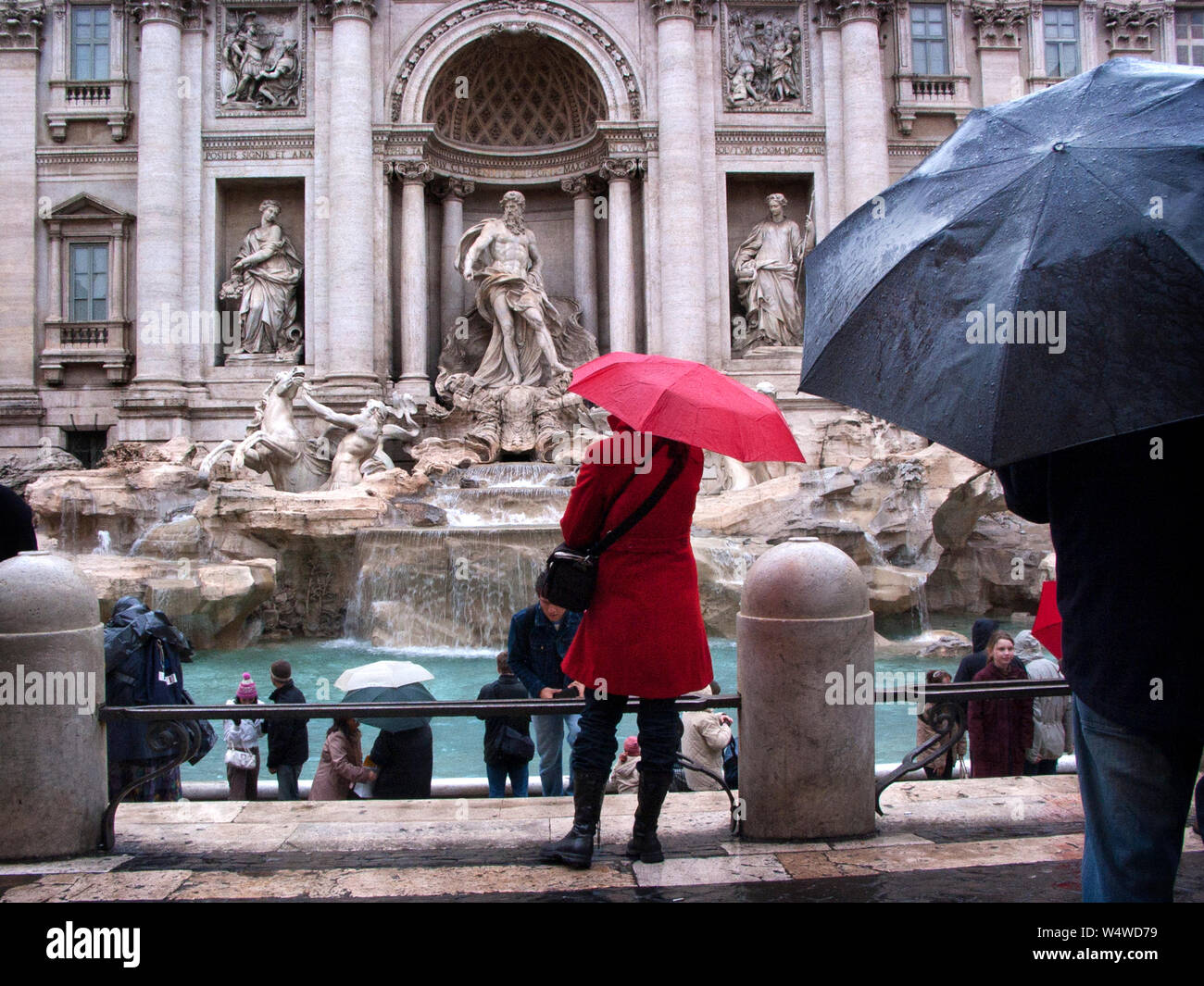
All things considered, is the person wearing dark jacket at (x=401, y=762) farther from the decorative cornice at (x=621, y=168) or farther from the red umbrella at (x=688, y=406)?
the decorative cornice at (x=621, y=168)

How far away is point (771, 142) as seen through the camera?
2122cm

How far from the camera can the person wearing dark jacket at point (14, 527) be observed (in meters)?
4.60

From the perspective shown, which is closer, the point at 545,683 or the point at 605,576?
the point at 605,576

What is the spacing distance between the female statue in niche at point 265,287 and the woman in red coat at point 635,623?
17.7m

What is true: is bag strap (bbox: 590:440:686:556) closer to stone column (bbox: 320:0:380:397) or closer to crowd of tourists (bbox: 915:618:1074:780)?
crowd of tourists (bbox: 915:618:1074:780)

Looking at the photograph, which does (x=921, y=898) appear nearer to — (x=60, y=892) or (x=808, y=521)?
(x=60, y=892)

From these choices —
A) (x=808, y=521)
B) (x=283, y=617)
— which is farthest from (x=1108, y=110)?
(x=283, y=617)

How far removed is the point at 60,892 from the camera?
13.0 feet

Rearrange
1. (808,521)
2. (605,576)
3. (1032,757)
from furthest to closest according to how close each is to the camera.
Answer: (808,521) → (1032,757) → (605,576)

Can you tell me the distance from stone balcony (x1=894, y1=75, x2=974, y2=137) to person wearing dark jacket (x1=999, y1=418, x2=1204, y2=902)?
2116cm

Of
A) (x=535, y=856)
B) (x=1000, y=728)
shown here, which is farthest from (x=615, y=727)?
(x=1000, y=728)

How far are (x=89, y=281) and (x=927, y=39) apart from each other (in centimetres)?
1825

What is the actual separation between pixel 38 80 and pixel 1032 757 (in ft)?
73.8

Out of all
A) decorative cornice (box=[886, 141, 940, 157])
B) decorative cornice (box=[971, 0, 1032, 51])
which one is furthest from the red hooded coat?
decorative cornice (box=[971, 0, 1032, 51])
